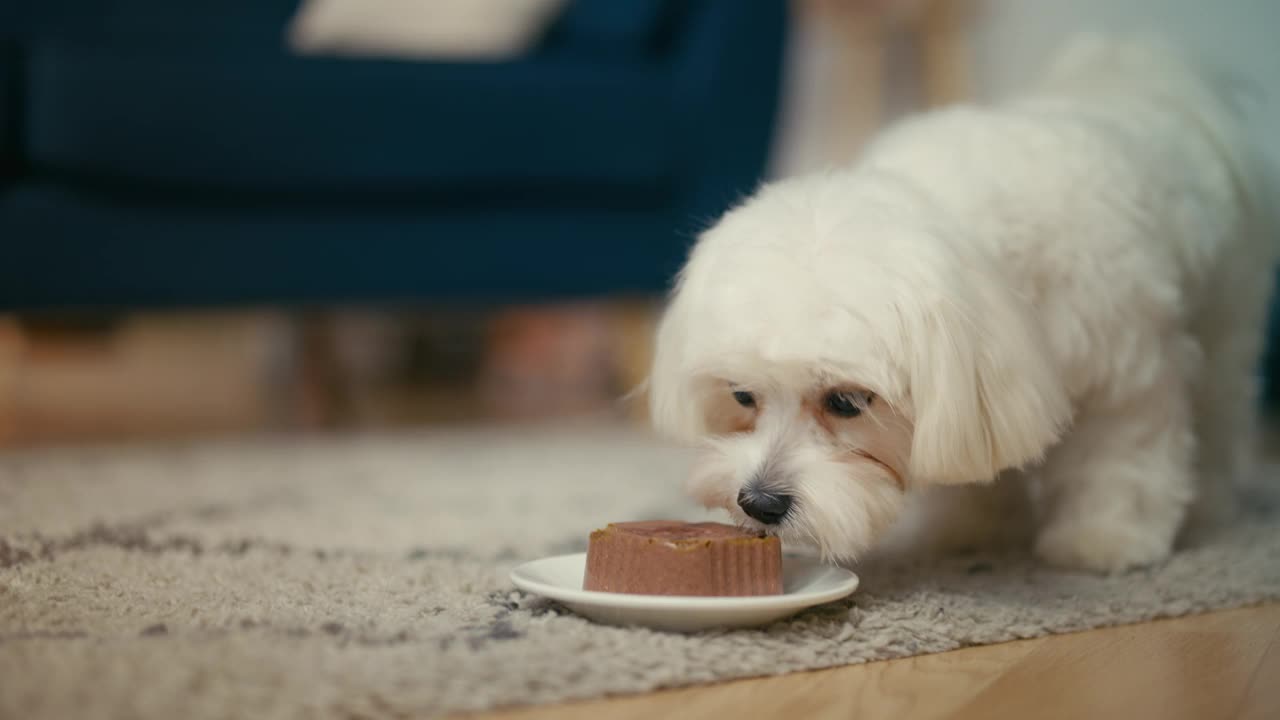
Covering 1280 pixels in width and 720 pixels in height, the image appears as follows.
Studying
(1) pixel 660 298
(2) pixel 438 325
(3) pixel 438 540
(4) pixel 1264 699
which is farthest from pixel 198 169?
(2) pixel 438 325

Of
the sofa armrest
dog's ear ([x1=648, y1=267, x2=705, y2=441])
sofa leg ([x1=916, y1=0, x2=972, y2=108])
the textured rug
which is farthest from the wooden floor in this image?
sofa leg ([x1=916, y1=0, x2=972, y2=108])

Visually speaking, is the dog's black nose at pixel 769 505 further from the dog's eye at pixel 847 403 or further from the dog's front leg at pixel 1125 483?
the dog's front leg at pixel 1125 483

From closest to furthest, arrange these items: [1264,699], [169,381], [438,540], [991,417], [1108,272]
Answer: [1264,699] < [991,417] < [1108,272] < [438,540] < [169,381]

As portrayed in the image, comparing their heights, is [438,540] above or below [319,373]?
below

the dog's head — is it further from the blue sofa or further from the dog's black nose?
the blue sofa

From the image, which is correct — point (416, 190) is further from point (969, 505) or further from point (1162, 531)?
point (1162, 531)

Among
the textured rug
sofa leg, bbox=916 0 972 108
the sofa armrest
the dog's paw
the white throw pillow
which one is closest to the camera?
the textured rug

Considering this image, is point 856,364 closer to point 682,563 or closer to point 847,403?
point 847,403
